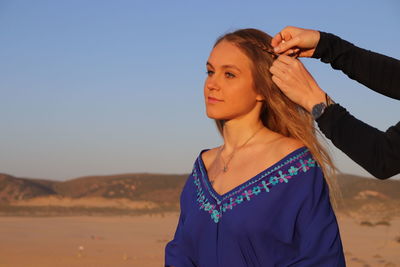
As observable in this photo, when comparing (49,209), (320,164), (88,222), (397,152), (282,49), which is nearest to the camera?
(397,152)

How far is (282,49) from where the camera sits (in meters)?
2.94

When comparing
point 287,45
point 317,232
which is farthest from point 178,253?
point 287,45

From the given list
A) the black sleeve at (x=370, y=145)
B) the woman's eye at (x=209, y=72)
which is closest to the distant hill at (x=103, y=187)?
the woman's eye at (x=209, y=72)

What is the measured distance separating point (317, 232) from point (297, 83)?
1.46 meters

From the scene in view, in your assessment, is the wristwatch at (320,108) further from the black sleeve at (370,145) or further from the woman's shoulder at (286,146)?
the woman's shoulder at (286,146)

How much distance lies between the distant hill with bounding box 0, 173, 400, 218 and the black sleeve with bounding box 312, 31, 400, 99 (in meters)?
20.3

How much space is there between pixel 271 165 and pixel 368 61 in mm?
2060

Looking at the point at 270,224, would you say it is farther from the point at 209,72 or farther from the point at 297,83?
the point at 297,83

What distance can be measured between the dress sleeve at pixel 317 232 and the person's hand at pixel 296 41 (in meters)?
1.12

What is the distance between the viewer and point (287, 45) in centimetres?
278

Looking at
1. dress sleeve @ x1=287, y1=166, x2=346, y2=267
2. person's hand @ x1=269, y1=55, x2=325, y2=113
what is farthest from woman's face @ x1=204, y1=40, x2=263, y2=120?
person's hand @ x1=269, y1=55, x2=325, y2=113

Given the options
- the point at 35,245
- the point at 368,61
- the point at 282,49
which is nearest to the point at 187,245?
the point at 282,49

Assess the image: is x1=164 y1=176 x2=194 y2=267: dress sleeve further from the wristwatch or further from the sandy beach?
the sandy beach

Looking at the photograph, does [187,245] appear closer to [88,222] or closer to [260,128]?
[260,128]
